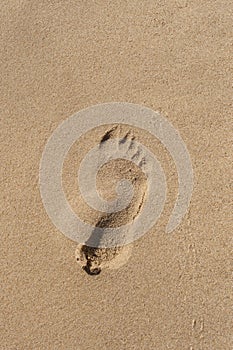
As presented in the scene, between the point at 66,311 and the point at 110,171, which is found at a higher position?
the point at 110,171

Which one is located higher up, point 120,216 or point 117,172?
point 117,172

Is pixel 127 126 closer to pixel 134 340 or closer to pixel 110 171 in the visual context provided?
pixel 110 171

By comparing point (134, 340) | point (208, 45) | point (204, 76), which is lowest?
point (134, 340)

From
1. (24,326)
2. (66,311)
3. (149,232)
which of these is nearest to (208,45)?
(149,232)

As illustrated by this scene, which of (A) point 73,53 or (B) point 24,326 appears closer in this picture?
(B) point 24,326
